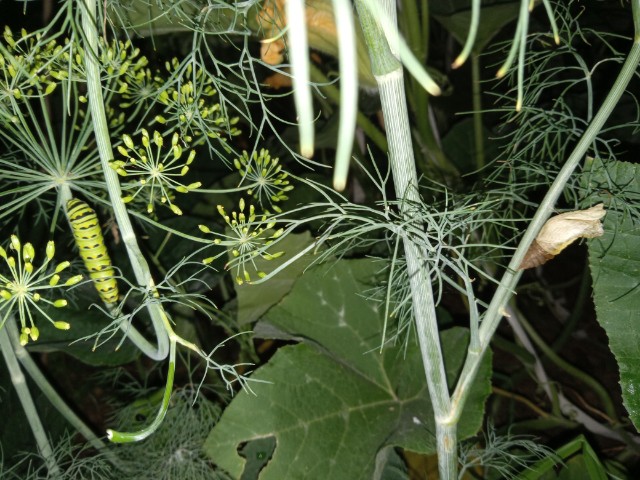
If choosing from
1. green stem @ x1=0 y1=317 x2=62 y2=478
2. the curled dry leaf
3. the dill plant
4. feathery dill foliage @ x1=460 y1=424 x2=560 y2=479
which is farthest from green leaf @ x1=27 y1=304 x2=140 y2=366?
the curled dry leaf

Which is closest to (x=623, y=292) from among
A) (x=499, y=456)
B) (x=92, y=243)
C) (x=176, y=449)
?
(x=499, y=456)

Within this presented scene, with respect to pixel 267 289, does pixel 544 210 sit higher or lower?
higher

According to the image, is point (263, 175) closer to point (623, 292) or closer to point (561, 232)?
point (561, 232)

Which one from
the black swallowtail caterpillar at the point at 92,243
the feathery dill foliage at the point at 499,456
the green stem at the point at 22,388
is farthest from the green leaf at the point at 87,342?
the feathery dill foliage at the point at 499,456

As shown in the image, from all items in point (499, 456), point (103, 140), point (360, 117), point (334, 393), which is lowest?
point (499, 456)

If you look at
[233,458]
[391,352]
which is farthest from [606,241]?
[233,458]

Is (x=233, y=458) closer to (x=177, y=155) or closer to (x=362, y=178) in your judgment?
(x=177, y=155)

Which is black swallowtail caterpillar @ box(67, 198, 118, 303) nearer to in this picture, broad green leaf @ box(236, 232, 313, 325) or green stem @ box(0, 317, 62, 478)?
green stem @ box(0, 317, 62, 478)
